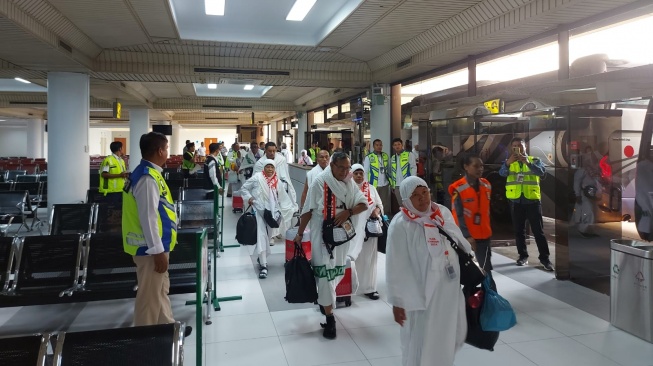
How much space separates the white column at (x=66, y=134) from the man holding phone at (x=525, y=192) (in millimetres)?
7999

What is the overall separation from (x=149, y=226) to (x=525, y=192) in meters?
4.98

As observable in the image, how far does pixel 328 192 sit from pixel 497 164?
556 centimetres

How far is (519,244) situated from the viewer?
21.2 ft

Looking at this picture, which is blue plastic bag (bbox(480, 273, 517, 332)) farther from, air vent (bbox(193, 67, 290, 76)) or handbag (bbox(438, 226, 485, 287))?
air vent (bbox(193, 67, 290, 76))

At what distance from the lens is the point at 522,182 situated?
20.2 feet

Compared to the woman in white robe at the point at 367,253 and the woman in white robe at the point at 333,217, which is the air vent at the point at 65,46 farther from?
the woman in white robe at the point at 333,217

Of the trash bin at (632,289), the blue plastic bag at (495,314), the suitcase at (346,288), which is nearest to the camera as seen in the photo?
the blue plastic bag at (495,314)

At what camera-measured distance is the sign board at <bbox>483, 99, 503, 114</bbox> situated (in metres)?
6.95

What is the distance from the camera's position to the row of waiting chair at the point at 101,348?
5.41 ft

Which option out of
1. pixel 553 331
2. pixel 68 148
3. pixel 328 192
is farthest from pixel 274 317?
pixel 68 148

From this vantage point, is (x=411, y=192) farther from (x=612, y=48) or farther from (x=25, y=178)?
(x=25, y=178)

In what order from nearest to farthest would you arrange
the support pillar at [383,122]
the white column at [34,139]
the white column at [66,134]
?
the white column at [66,134] → the support pillar at [383,122] → the white column at [34,139]

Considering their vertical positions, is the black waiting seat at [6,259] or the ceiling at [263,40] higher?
the ceiling at [263,40]

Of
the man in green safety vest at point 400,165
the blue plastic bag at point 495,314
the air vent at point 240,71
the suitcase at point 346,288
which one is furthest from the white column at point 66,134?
the blue plastic bag at point 495,314
